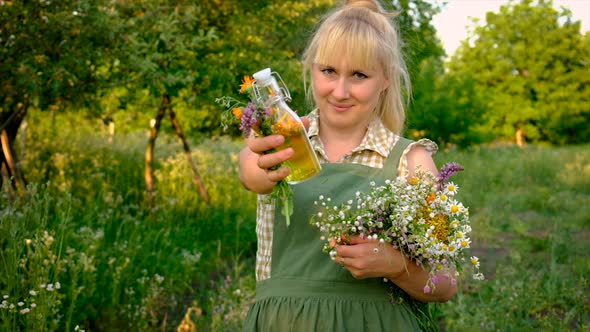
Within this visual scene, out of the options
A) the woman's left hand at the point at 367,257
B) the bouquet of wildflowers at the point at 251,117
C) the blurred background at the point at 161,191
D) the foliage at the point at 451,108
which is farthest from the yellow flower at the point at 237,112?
the foliage at the point at 451,108

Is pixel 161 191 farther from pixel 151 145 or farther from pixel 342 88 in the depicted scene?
pixel 342 88

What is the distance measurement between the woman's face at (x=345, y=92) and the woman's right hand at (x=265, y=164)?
0.35 meters

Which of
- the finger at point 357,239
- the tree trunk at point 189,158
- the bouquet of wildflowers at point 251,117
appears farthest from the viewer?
the tree trunk at point 189,158

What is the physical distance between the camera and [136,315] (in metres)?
4.12

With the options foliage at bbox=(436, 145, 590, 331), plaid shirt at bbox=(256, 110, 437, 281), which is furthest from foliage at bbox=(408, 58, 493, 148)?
plaid shirt at bbox=(256, 110, 437, 281)

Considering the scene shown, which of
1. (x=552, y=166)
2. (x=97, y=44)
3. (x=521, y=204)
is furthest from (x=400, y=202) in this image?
(x=552, y=166)

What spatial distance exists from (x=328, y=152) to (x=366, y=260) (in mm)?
535

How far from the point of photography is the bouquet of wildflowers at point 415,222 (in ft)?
5.49

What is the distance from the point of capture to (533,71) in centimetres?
3744

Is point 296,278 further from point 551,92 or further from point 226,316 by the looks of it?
point 551,92

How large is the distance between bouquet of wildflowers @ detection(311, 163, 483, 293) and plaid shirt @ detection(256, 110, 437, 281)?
0.35 meters

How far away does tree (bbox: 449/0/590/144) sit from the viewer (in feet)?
119

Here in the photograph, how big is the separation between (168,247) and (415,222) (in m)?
4.09

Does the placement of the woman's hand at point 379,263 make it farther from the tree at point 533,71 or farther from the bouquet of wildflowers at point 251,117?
the tree at point 533,71
